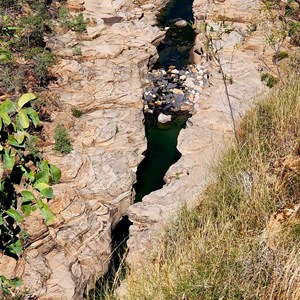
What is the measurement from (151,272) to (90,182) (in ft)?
23.0

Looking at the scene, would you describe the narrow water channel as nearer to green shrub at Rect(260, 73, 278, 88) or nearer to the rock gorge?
the rock gorge

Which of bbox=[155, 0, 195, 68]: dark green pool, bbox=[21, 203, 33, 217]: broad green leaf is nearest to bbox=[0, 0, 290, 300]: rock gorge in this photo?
bbox=[155, 0, 195, 68]: dark green pool

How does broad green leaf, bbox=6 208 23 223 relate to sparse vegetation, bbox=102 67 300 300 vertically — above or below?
above

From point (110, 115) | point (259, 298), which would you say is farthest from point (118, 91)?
point (259, 298)

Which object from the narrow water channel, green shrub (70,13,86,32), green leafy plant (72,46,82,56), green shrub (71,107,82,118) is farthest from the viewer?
green shrub (70,13,86,32)

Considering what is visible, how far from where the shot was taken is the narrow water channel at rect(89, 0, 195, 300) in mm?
11390

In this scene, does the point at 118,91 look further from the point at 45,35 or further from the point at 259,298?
the point at 259,298

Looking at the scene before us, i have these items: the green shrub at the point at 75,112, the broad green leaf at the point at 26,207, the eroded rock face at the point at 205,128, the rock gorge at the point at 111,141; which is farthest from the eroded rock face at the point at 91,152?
the broad green leaf at the point at 26,207

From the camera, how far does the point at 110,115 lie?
14.4m

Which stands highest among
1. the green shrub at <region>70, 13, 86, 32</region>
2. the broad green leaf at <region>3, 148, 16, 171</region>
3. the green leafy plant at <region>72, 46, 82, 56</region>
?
the broad green leaf at <region>3, 148, 16, 171</region>

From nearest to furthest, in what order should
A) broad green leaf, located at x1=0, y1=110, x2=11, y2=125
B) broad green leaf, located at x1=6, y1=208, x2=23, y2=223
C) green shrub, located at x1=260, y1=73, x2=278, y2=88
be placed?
1. broad green leaf, located at x1=0, y1=110, x2=11, y2=125
2. broad green leaf, located at x1=6, y1=208, x2=23, y2=223
3. green shrub, located at x1=260, y1=73, x2=278, y2=88

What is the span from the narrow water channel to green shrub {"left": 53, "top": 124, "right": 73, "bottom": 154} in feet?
7.93

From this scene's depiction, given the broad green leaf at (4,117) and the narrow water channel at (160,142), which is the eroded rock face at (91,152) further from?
the broad green leaf at (4,117)

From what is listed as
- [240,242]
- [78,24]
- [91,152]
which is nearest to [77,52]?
[78,24]
